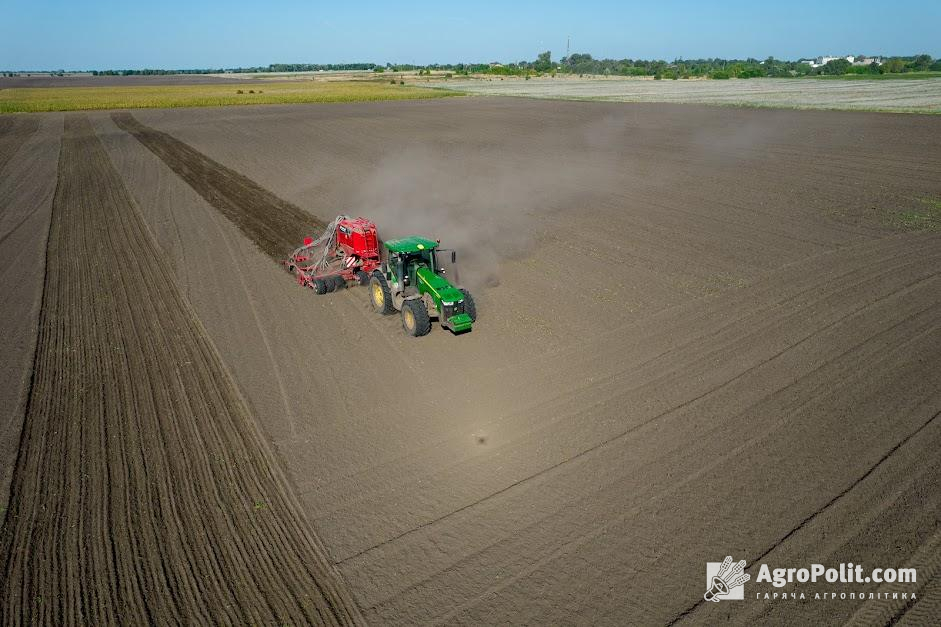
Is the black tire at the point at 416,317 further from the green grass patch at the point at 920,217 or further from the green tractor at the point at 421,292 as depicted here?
the green grass patch at the point at 920,217

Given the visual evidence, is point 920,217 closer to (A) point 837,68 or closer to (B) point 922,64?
(A) point 837,68

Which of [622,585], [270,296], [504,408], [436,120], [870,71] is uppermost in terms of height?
[870,71]

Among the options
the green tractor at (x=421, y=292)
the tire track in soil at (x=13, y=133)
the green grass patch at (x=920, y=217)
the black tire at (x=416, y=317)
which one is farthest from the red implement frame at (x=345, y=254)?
the tire track in soil at (x=13, y=133)

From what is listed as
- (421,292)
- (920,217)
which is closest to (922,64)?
(920,217)

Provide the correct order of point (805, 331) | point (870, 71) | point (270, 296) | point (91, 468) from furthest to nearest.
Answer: point (870, 71) → point (270, 296) → point (805, 331) → point (91, 468)

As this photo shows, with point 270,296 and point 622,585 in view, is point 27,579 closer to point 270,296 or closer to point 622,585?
point 622,585

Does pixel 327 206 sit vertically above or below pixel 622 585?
above

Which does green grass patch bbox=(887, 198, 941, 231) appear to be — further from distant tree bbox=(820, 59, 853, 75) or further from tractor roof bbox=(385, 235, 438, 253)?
distant tree bbox=(820, 59, 853, 75)

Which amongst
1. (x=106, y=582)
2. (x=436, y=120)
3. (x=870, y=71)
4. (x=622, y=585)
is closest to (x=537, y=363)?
(x=622, y=585)
